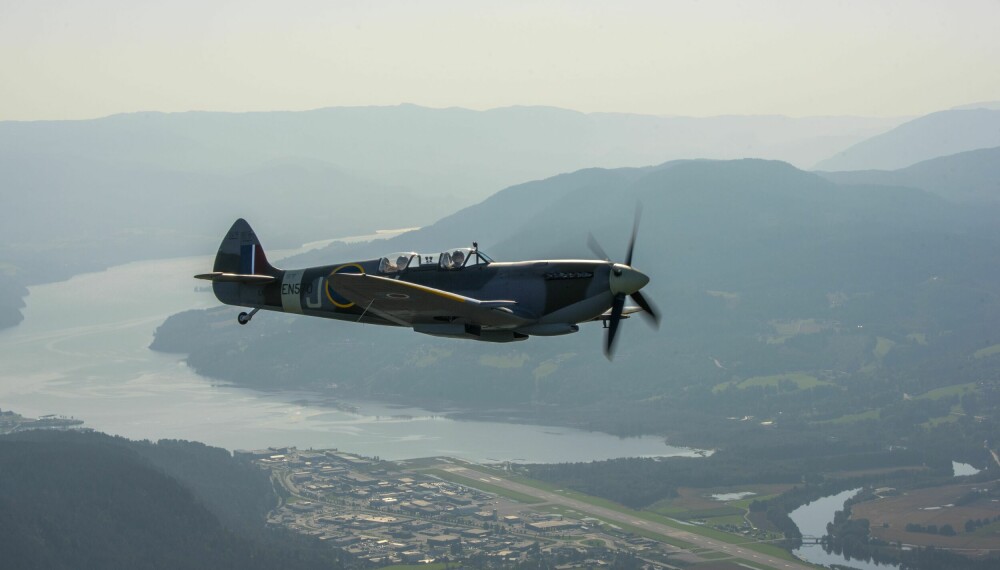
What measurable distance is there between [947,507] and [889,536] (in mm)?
18019

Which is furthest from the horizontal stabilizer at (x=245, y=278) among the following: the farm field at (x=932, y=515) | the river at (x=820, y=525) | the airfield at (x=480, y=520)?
the farm field at (x=932, y=515)

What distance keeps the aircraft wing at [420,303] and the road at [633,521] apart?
252 feet

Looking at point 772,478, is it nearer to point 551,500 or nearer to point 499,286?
point 551,500

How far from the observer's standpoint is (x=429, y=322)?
120ft

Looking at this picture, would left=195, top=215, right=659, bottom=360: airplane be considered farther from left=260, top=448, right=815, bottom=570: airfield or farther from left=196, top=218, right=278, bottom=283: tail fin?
left=260, top=448, right=815, bottom=570: airfield

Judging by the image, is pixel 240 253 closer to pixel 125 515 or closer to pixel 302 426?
pixel 125 515

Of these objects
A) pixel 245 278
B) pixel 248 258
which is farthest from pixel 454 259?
pixel 248 258

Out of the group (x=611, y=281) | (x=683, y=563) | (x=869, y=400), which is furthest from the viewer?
(x=869, y=400)

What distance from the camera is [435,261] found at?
126 ft

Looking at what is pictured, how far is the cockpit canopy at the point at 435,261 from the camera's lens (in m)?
37.9

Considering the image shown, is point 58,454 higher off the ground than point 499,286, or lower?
lower

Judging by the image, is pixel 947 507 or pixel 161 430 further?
pixel 161 430

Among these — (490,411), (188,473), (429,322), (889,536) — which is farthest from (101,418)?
(429,322)

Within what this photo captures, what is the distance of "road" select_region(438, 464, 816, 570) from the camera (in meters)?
107
